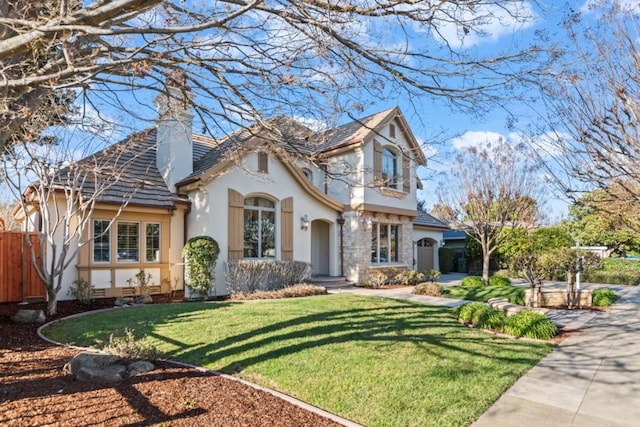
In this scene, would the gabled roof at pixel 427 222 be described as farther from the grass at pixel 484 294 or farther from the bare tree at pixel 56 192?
the bare tree at pixel 56 192

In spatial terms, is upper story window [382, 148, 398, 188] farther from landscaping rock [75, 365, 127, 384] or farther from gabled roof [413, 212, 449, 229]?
landscaping rock [75, 365, 127, 384]

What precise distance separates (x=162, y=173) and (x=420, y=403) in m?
12.3

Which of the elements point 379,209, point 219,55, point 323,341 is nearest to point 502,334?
point 323,341

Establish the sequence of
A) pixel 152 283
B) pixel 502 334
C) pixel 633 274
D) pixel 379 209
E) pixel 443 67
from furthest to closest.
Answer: pixel 633 274, pixel 379 209, pixel 152 283, pixel 502 334, pixel 443 67

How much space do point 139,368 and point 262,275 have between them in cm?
808

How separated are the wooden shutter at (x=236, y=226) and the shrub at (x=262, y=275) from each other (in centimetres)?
53

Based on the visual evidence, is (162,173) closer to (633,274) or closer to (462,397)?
(462,397)

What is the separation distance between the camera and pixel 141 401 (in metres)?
4.30

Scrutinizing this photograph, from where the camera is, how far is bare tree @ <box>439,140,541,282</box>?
16.0 meters

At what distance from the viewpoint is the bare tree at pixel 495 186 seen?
52.5ft

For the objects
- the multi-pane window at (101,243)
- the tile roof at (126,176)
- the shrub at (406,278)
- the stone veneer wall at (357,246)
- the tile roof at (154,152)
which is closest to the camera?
the tile roof at (154,152)

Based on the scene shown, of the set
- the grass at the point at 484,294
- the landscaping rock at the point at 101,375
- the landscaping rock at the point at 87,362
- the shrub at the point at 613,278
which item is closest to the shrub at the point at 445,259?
the shrub at the point at 613,278

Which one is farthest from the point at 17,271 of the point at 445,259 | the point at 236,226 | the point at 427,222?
the point at 445,259

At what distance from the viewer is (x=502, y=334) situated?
792 cm
